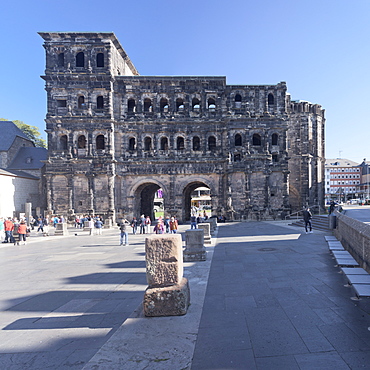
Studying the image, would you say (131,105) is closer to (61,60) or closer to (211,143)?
(61,60)

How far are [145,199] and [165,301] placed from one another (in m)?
28.1

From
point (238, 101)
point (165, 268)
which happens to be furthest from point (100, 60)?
point (165, 268)

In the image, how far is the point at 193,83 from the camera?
94.4ft

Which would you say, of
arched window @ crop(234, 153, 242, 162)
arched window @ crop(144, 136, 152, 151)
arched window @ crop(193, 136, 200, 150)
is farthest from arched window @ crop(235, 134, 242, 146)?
arched window @ crop(144, 136, 152, 151)

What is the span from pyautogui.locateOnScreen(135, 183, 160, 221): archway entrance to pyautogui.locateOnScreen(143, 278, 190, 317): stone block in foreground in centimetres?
2481

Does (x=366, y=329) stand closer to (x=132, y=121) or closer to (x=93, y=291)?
(x=93, y=291)

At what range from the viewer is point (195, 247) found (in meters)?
9.86

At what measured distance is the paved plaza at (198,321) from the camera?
3.40m

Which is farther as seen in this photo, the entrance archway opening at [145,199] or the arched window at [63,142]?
the entrance archway opening at [145,199]

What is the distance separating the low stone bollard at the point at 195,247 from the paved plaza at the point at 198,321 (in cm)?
95

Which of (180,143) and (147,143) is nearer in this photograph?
(147,143)

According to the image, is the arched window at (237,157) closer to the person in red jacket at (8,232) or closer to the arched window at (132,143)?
the arched window at (132,143)

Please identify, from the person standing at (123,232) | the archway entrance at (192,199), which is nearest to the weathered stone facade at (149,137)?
the archway entrance at (192,199)

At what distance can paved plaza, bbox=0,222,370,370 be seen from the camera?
11.2 feet
